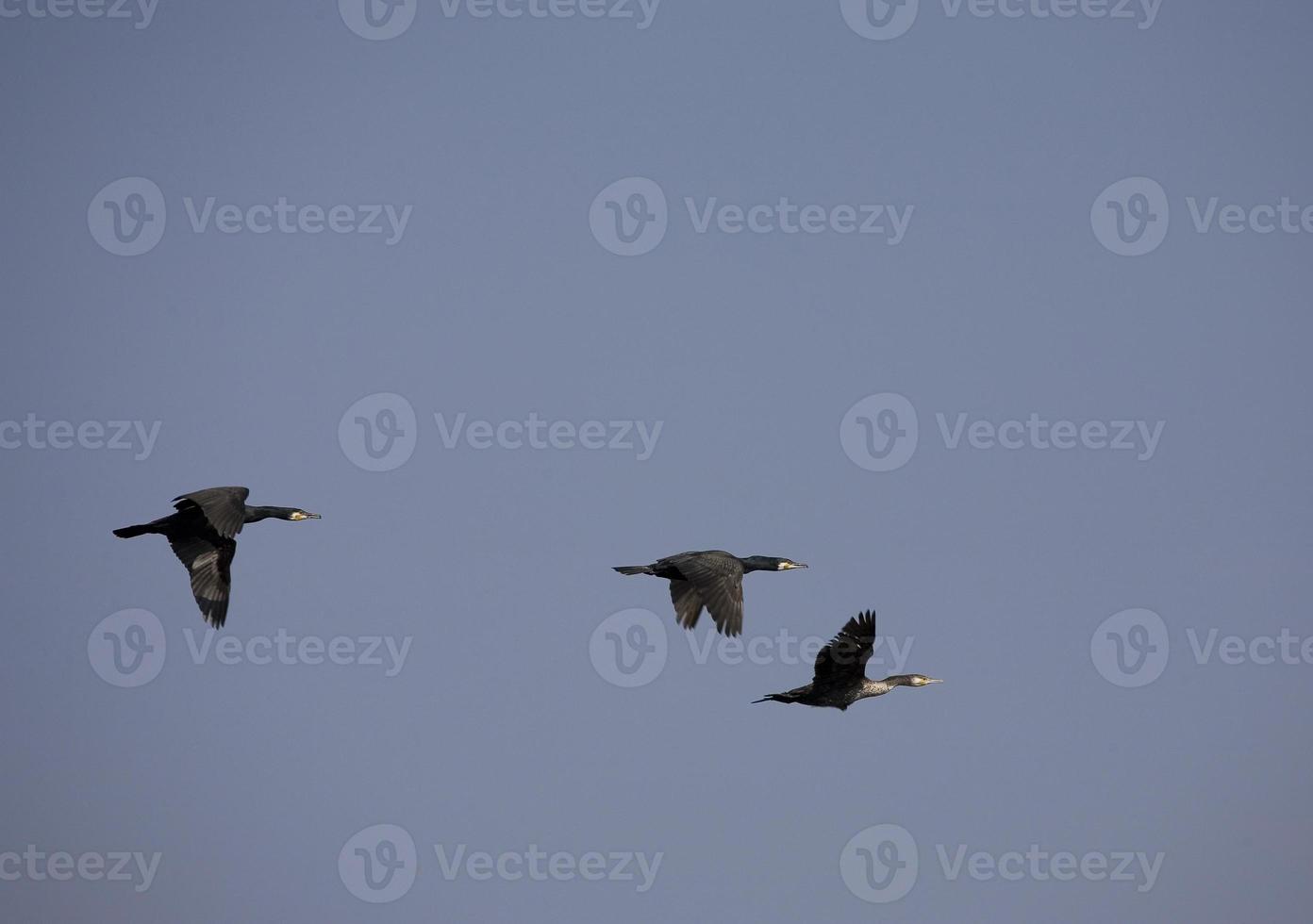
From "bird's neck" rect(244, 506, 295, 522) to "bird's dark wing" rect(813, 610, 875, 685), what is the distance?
13.4 metres

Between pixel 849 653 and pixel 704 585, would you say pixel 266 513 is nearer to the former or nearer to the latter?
pixel 704 585

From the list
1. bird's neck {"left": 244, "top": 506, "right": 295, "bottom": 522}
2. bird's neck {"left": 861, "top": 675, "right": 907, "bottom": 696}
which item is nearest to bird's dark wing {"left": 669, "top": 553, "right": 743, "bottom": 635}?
bird's neck {"left": 861, "top": 675, "right": 907, "bottom": 696}

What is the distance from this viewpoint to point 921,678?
49156 mm

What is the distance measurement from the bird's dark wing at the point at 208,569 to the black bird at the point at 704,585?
9.02m

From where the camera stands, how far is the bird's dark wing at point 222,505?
145 ft

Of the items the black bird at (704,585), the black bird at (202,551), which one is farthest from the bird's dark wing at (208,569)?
the black bird at (704,585)

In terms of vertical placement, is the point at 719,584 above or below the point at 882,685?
above

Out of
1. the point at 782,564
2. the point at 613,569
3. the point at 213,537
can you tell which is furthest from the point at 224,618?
the point at 782,564

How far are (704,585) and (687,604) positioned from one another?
1.97 feet

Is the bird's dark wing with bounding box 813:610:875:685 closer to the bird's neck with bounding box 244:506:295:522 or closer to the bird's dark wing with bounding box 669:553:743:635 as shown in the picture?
the bird's dark wing with bounding box 669:553:743:635

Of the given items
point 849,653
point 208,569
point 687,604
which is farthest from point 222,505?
point 849,653

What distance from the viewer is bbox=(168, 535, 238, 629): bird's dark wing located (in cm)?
4712

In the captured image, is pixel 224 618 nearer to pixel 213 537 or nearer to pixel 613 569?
pixel 213 537

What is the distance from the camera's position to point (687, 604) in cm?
4653
